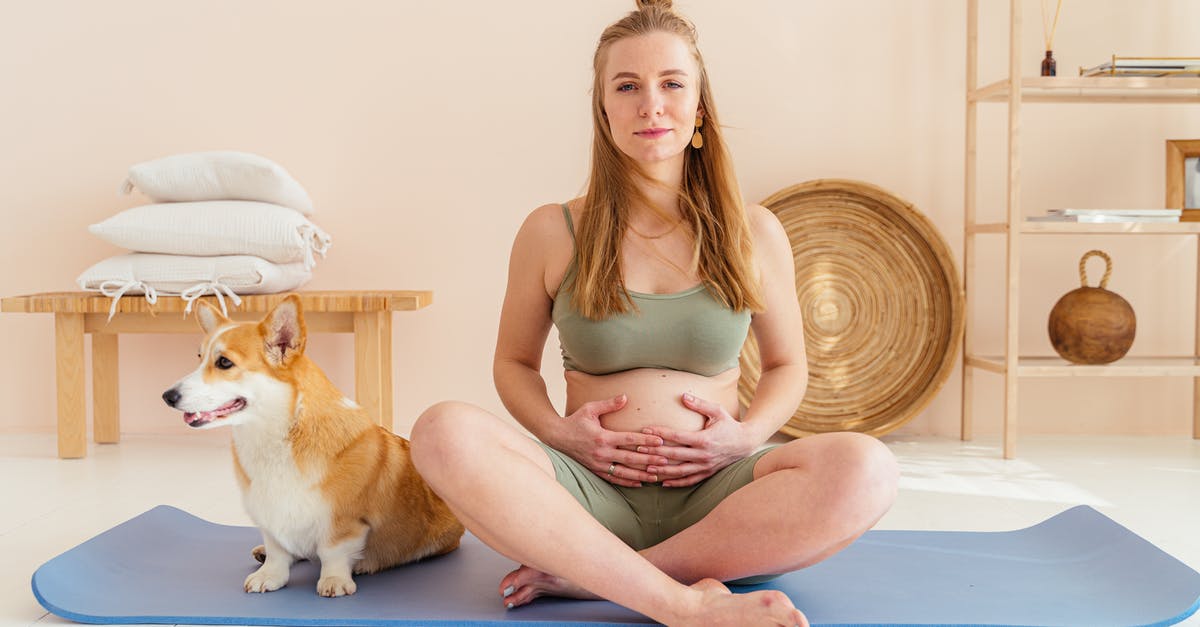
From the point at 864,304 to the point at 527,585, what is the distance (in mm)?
1824

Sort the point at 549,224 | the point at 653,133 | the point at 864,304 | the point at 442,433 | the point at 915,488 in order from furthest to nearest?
the point at 864,304 → the point at 915,488 → the point at 549,224 → the point at 653,133 → the point at 442,433

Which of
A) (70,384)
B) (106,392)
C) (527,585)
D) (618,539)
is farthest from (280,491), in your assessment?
(106,392)

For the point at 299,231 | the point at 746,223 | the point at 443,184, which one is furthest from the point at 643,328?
the point at 443,184

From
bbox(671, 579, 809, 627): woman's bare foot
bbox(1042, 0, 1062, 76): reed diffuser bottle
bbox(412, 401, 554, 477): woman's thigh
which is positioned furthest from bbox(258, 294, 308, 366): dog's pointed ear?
bbox(1042, 0, 1062, 76): reed diffuser bottle

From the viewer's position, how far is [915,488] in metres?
2.31

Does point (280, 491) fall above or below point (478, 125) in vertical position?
below

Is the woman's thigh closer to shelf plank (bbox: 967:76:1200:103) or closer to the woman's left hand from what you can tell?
the woman's left hand

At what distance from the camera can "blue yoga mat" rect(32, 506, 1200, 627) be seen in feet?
4.49

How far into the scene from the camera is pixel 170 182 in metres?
2.69

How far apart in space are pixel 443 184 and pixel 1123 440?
1987mm

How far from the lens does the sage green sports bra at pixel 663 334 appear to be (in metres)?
1.52

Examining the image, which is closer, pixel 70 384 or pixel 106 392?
pixel 70 384

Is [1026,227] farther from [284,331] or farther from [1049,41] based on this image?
[284,331]

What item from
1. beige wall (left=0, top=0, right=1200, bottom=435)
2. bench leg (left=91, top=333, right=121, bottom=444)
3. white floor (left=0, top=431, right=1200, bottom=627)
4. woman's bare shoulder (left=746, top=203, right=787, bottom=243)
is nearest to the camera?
woman's bare shoulder (left=746, top=203, right=787, bottom=243)
